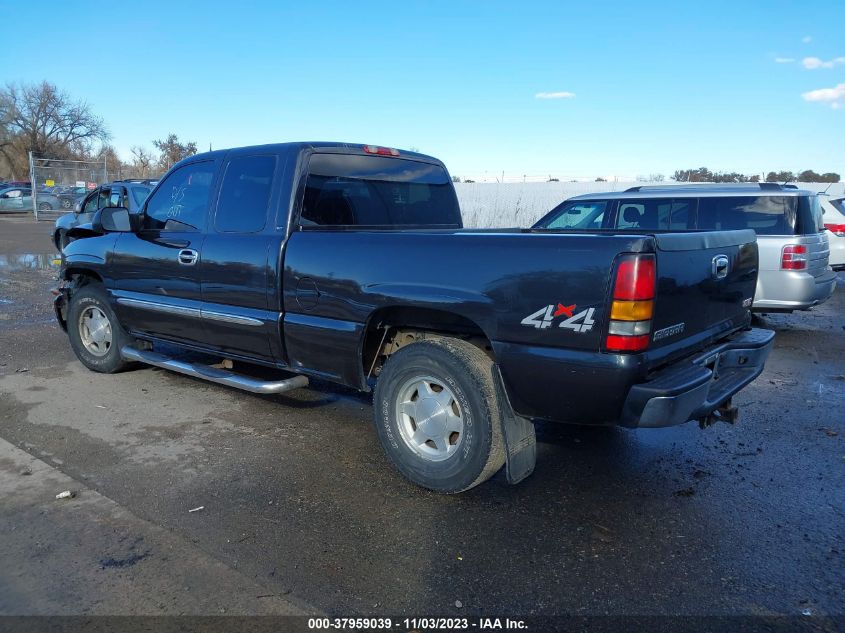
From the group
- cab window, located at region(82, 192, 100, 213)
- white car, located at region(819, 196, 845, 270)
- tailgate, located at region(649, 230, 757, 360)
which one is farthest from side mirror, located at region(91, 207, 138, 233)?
white car, located at region(819, 196, 845, 270)

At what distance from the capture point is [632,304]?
2898 millimetres

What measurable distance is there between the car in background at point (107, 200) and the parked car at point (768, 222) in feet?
28.8

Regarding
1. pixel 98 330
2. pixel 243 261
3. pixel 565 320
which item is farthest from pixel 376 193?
pixel 98 330

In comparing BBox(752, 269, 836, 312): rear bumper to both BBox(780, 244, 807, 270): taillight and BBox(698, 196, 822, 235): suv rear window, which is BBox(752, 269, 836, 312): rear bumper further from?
BBox(698, 196, 822, 235): suv rear window

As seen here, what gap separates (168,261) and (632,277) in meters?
3.67

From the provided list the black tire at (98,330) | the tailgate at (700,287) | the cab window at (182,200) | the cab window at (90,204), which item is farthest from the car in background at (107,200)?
the tailgate at (700,287)

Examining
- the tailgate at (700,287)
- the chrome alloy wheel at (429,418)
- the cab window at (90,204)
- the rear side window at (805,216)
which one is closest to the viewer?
the tailgate at (700,287)

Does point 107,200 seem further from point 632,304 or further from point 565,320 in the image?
point 632,304

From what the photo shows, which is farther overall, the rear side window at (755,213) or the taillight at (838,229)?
the taillight at (838,229)

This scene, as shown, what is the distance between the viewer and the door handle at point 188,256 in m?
4.78

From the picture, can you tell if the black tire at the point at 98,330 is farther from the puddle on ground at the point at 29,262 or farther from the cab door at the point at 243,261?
the puddle on ground at the point at 29,262

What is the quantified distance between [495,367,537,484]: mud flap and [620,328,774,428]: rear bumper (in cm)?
60

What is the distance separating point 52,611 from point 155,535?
2.02ft

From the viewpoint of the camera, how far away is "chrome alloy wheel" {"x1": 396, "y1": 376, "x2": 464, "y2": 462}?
3.58 meters
